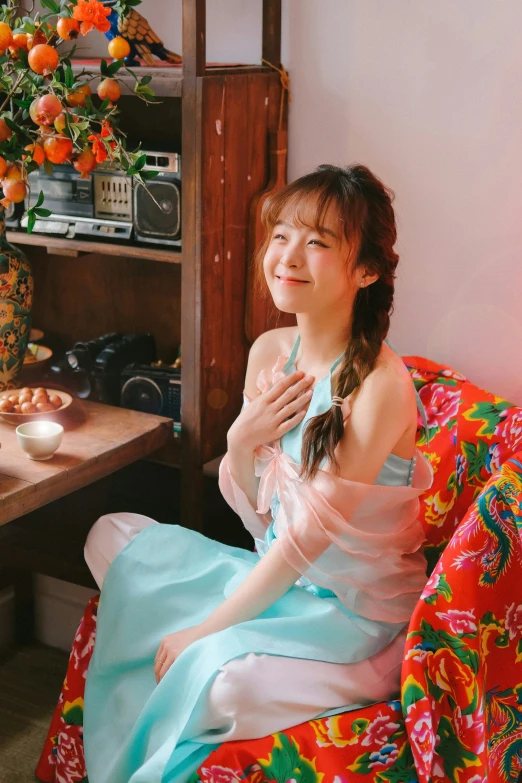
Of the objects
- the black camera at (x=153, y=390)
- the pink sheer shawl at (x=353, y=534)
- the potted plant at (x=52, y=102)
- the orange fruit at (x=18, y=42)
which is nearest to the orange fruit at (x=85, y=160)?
the potted plant at (x=52, y=102)

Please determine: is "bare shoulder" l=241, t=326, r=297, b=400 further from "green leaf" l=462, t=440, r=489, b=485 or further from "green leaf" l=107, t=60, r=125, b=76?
"green leaf" l=107, t=60, r=125, b=76

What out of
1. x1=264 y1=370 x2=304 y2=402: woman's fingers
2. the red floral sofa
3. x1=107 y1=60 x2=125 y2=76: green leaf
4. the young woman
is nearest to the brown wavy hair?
the young woman

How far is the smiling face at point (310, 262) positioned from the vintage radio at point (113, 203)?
434 mm

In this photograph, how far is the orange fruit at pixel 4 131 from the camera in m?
1.55

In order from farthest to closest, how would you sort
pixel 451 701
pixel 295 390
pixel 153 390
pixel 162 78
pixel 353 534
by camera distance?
1. pixel 153 390
2. pixel 162 78
3. pixel 295 390
4. pixel 353 534
5. pixel 451 701

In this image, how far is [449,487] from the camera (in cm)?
152

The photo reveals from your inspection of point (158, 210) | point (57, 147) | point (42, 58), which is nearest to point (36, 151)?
point (57, 147)

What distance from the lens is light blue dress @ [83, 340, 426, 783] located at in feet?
3.99

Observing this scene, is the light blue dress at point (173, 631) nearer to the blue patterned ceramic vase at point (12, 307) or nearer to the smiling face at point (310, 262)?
the smiling face at point (310, 262)

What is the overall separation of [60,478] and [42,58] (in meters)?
0.73

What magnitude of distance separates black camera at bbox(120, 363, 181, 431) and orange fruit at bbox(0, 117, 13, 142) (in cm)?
60

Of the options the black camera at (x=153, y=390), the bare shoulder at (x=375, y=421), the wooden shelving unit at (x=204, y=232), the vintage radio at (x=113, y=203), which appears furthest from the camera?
the black camera at (x=153, y=390)

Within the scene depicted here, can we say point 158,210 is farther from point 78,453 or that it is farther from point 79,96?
point 78,453

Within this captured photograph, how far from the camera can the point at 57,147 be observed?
152 cm
